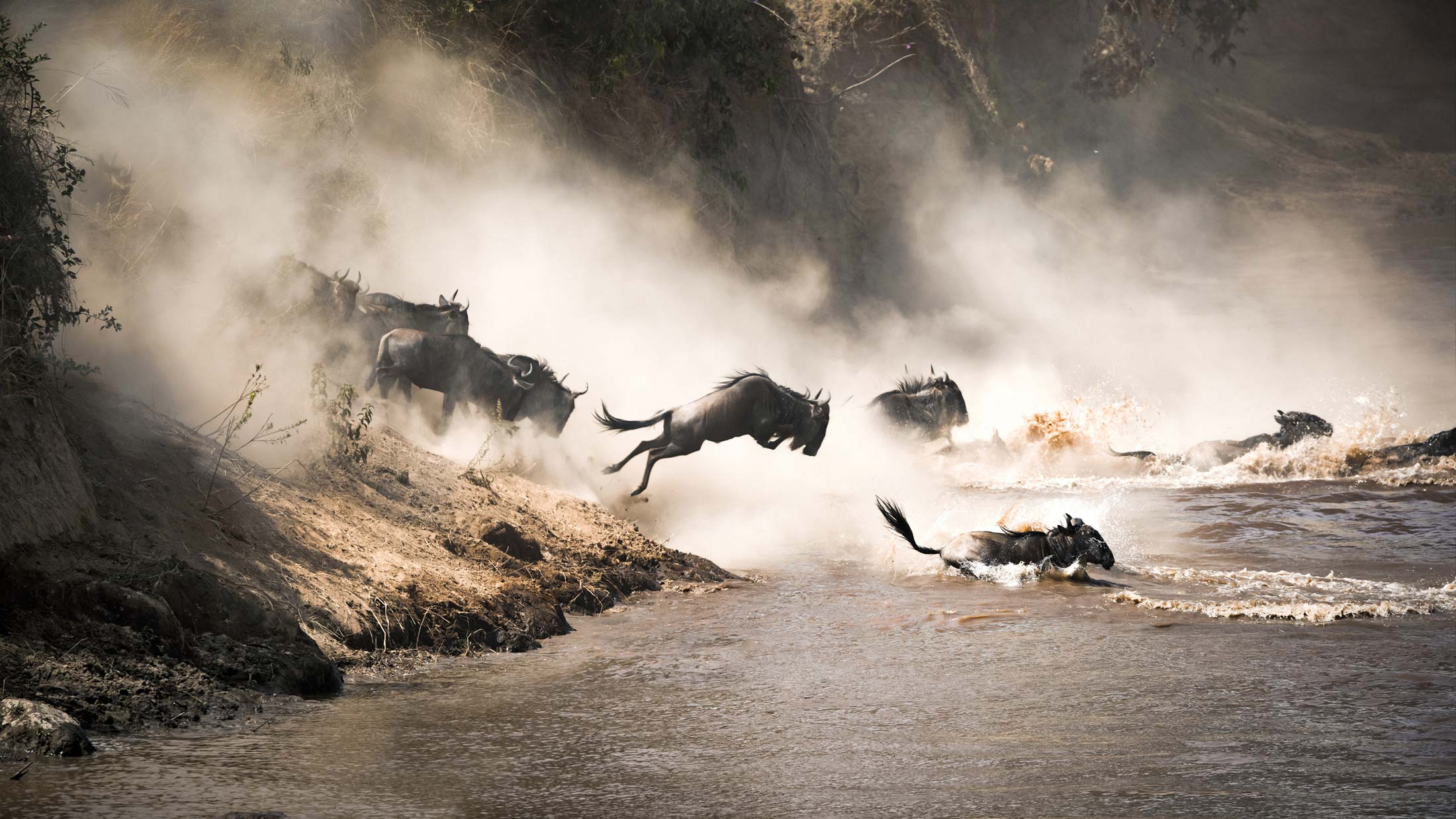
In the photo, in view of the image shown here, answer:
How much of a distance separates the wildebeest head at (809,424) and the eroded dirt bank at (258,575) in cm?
309

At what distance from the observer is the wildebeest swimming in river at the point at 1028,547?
31.2 feet

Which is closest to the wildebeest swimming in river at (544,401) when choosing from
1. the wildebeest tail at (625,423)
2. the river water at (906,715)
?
the wildebeest tail at (625,423)

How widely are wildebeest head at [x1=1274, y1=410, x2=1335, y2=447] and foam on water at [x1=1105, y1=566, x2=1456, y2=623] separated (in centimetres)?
747

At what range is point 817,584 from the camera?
9656 millimetres

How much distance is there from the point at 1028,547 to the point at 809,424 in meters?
3.55

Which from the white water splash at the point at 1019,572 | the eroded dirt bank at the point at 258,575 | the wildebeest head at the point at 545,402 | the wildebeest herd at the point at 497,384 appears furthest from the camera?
the wildebeest head at the point at 545,402

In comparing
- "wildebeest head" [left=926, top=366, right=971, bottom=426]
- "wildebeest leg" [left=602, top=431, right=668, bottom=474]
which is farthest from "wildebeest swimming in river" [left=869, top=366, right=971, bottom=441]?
"wildebeest leg" [left=602, top=431, right=668, bottom=474]

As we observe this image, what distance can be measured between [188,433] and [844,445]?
10714 mm

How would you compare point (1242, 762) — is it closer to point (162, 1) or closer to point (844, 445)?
point (844, 445)

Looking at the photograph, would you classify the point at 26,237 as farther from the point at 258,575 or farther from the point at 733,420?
the point at 733,420

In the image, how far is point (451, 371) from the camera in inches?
486

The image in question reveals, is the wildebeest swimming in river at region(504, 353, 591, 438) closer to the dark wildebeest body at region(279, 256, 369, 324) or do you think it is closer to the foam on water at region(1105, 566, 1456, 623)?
the dark wildebeest body at region(279, 256, 369, 324)

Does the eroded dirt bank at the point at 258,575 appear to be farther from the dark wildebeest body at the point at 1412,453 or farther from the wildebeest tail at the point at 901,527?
the dark wildebeest body at the point at 1412,453

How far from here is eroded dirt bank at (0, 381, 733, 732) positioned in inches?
214
